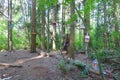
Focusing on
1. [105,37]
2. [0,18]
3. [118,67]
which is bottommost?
[118,67]

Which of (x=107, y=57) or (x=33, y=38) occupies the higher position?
(x=33, y=38)

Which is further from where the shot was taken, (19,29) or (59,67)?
(19,29)

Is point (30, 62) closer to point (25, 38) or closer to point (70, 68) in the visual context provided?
point (70, 68)

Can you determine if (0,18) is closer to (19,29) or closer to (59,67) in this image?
(19,29)

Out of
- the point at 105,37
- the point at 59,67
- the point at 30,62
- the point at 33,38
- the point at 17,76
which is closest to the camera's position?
the point at 17,76

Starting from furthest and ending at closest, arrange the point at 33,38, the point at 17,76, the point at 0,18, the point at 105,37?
the point at 0,18 < the point at 105,37 < the point at 33,38 < the point at 17,76

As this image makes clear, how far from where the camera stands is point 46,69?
8.91m

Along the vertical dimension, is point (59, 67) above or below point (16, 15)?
below

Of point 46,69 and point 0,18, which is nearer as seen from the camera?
point 46,69

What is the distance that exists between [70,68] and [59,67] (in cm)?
46

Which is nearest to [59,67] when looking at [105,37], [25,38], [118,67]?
[118,67]

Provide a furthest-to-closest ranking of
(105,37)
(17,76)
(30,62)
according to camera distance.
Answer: (105,37) → (30,62) → (17,76)

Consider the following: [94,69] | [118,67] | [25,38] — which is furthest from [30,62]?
[25,38]

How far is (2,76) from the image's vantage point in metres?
8.62
